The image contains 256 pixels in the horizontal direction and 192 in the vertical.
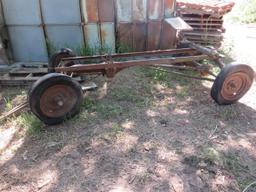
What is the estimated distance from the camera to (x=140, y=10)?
5.57 m

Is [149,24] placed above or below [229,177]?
above

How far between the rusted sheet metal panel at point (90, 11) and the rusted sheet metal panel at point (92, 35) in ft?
0.33

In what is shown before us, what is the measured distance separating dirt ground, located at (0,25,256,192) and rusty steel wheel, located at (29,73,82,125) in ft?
0.55

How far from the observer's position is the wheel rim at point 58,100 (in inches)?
136

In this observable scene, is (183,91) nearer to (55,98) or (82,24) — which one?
(55,98)

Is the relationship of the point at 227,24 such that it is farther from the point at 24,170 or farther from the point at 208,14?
the point at 24,170

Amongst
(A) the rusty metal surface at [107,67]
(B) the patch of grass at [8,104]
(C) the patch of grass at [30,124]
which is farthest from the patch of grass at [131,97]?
(B) the patch of grass at [8,104]

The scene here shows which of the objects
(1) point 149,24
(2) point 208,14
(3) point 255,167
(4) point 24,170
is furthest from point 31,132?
(2) point 208,14

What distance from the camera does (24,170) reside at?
295 centimetres

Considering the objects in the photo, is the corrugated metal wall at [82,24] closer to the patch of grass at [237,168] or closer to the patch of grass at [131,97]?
the patch of grass at [131,97]

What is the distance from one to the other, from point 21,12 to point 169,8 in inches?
118

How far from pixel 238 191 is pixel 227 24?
8.23 meters

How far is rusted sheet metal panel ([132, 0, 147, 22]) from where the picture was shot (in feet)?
18.1

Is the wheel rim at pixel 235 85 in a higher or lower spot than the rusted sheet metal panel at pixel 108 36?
lower
